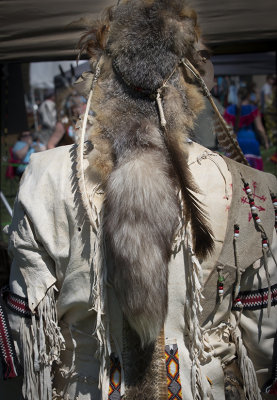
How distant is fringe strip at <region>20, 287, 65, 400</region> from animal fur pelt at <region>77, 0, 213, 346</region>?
0.28 meters

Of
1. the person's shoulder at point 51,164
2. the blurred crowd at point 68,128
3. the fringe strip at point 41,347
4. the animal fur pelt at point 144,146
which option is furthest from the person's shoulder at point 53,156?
the blurred crowd at point 68,128

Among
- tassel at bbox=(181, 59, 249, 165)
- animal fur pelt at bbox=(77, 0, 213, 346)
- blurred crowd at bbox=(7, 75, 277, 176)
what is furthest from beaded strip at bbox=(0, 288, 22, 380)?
blurred crowd at bbox=(7, 75, 277, 176)

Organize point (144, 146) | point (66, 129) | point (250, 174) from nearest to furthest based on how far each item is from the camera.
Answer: point (144, 146), point (250, 174), point (66, 129)

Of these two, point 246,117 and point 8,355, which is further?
point 246,117

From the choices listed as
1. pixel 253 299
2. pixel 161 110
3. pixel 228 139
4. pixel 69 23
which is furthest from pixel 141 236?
pixel 69 23

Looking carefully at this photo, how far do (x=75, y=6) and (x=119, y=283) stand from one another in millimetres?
1430

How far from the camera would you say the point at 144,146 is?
156 cm

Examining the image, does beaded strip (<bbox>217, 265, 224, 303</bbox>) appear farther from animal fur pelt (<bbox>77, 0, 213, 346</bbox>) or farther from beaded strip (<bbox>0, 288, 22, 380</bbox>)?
beaded strip (<bbox>0, 288, 22, 380</bbox>)

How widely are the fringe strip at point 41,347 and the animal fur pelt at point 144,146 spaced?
281mm

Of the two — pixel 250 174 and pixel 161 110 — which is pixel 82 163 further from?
pixel 250 174

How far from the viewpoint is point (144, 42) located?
158 cm

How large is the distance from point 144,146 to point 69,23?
1061 mm

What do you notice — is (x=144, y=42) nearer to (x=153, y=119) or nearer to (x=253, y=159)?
(x=153, y=119)

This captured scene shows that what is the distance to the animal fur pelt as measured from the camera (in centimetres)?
147
